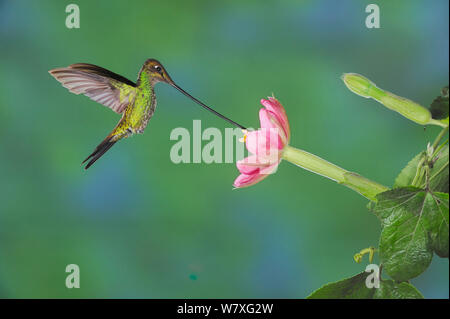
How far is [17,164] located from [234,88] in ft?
1.27

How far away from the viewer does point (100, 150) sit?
79 cm

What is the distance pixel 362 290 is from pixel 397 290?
0.14 ft

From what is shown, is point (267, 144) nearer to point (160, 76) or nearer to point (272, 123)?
point (272, 123)

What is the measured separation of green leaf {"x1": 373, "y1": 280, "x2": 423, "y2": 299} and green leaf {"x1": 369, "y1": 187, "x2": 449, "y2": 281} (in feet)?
0.17

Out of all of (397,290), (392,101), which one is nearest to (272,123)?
(392,101)

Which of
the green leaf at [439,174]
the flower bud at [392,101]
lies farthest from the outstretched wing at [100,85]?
→ the green leaf at [439,174]

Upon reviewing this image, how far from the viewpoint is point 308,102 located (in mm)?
782

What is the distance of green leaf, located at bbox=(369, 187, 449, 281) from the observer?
536mm

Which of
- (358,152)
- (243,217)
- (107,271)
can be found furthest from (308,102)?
(107,271)

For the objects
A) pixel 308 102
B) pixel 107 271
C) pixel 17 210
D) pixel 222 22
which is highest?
pixel 222 22

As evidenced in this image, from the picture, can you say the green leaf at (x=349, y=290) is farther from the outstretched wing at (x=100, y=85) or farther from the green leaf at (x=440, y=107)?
the outstretched wing at (x=100, y=85)

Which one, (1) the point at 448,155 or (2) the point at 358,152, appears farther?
(2) the point at 358,152

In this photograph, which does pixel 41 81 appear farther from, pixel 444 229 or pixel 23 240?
Result: pixel 444 229

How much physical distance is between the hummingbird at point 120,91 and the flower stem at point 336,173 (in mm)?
149
